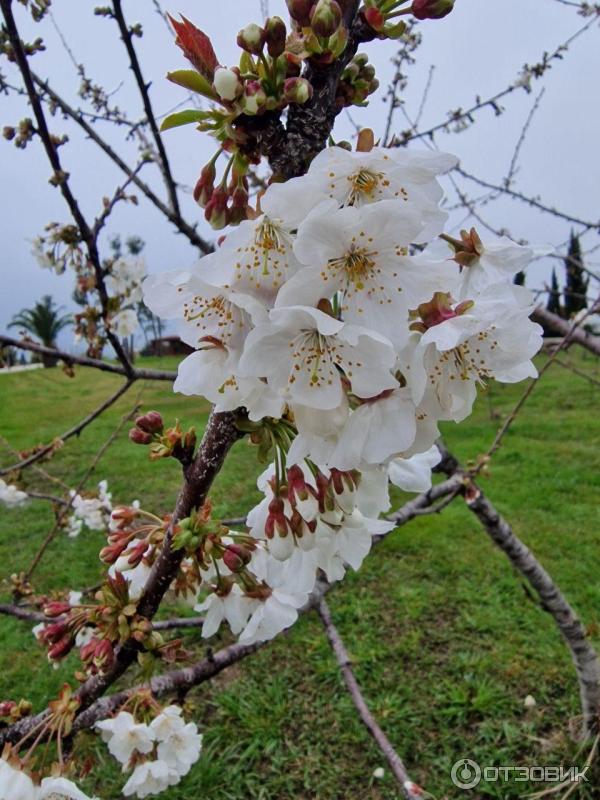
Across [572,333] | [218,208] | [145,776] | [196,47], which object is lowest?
[145,776]

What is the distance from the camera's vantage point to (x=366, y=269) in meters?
0.51

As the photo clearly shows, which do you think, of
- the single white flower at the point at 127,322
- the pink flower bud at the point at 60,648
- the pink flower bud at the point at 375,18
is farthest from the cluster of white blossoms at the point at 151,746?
the single white flower at the point at 127,322

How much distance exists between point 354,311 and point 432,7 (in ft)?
1.05

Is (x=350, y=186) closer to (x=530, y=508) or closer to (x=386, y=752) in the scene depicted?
(x=386, y=752)

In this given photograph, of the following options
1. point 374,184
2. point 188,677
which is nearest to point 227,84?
point 374,184

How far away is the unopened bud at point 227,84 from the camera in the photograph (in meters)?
0.51

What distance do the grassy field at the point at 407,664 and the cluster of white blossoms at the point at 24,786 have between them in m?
1.68

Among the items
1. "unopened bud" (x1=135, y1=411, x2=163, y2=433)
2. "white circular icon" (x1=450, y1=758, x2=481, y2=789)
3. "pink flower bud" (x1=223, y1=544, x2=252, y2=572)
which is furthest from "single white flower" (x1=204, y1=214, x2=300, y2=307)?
"white circular icon" (x1=450, y1=758, x2=481, y2=789)

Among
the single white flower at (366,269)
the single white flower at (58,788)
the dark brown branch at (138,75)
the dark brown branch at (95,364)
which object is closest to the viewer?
the single white flower at (366,269)

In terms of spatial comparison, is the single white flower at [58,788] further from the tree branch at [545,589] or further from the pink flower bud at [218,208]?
the tree branch at [545,589]

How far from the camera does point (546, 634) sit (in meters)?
3.04

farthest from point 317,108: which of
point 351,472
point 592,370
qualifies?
point 592,370

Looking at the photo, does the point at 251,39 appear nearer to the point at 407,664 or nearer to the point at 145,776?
the point at 145,776

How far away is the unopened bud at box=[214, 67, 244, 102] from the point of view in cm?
51
